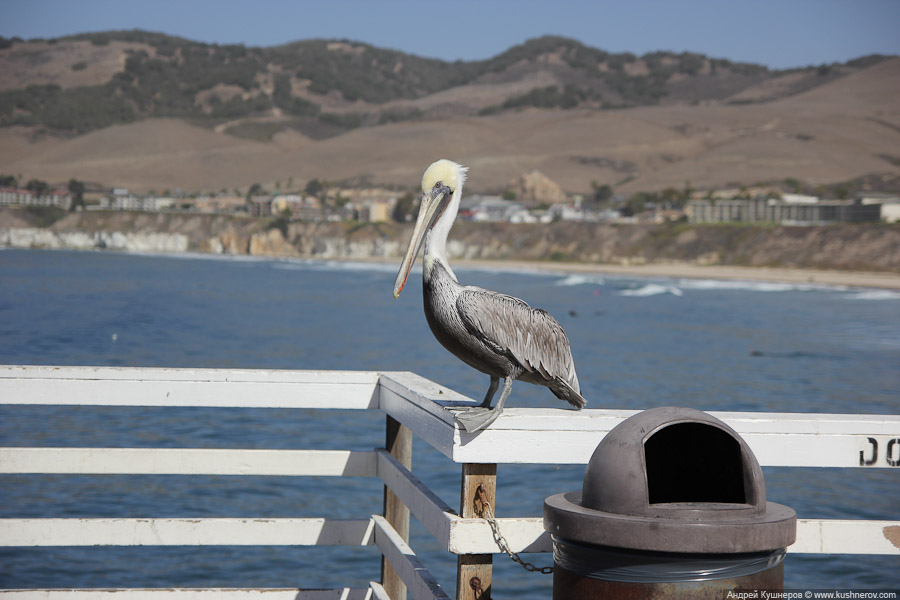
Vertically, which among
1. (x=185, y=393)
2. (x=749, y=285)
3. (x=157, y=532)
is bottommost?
(x=749, y=285)

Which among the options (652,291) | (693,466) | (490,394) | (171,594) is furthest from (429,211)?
(652,291)

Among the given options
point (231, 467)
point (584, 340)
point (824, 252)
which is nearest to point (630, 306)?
point (584, 340)

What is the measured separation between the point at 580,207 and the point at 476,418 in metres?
162

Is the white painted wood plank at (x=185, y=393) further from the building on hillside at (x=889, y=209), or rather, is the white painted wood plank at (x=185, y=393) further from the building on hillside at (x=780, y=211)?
the building on hillside at (x=780, y=211)

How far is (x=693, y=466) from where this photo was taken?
3141 mm

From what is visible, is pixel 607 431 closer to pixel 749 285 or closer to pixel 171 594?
pixel 171 594

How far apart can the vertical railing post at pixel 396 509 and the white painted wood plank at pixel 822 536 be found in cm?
120

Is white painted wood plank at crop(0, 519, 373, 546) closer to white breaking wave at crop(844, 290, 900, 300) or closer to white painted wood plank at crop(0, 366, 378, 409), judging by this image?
white painted wood plank at crop(0, 366, 378, 409)

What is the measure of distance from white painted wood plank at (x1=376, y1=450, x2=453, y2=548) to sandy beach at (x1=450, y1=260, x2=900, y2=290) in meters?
79.8

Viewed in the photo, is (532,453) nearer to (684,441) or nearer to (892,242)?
(684,441)

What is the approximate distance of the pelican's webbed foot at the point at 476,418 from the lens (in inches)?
116

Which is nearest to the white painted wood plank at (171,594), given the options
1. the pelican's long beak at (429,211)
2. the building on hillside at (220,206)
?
the pelican's long beak at (429,211)

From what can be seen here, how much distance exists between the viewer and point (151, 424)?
17484 mm

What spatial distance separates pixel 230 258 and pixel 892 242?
10160 centimetres
